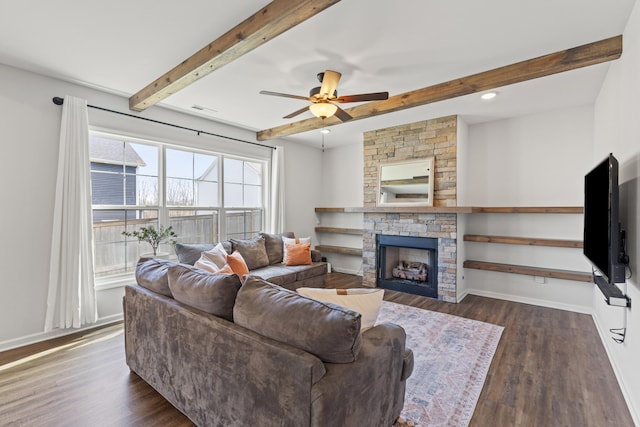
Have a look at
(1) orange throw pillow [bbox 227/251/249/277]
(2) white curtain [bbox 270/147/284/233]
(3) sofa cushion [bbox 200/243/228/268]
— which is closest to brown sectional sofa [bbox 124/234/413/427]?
(3) sofa cushion [bbox 200/243/228/268]

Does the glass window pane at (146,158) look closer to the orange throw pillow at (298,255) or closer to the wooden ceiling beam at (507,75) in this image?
the orange throw pillow at (298,255)

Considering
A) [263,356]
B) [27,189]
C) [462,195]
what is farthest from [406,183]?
[27,189]

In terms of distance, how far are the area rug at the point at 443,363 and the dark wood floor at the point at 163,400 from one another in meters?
0.10

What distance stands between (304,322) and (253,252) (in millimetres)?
3024

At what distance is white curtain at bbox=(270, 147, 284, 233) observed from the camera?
532 centimetres

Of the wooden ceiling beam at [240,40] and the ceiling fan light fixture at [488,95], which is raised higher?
the ceiling fan light fixture at [488,95]

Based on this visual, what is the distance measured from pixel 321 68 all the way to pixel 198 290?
2.24 metres

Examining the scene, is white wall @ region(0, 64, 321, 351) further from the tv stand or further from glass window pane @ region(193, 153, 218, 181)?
the tv stand

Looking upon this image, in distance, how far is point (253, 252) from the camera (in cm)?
421

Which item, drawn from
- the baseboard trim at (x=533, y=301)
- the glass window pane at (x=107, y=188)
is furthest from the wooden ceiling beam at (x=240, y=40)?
the baseboard trim at (x=533, y=301)

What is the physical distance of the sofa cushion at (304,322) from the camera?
1.26 m

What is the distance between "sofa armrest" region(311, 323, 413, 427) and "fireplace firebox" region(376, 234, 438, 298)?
2.88 meters

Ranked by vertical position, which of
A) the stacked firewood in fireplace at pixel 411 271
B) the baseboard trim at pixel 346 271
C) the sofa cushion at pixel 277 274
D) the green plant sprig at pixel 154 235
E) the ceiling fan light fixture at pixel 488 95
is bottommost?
the baseboard trim at pixel 346 271

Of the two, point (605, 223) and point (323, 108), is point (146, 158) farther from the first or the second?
point (605, 223)
